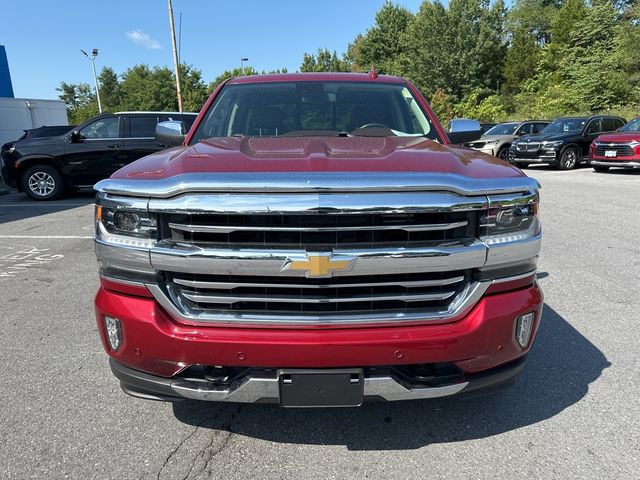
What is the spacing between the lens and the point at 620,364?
3.10 meters

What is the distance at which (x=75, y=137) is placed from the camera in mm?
10906

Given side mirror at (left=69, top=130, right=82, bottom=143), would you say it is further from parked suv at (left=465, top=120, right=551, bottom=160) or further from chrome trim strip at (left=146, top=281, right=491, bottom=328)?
parked suv at (left=465, top=120, right=551, bottom=160)

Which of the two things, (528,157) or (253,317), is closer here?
(253,317)

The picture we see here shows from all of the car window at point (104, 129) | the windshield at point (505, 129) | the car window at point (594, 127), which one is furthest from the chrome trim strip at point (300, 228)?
the windshield at point (505, 129)

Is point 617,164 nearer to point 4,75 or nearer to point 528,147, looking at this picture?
point 528,147

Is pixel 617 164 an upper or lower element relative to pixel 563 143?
lower

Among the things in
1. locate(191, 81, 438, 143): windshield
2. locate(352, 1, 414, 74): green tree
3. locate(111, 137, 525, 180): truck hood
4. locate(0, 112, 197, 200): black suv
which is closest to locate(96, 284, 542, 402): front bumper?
locate(111, 137, 525, 180): truck hood

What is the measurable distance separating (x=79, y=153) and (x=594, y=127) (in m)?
16.2

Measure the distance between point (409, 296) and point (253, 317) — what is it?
677mm

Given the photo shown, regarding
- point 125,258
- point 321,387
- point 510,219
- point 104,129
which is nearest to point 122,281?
point 125,258

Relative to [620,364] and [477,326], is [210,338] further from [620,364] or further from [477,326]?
[620,364]

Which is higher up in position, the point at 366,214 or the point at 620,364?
the point at 366,214

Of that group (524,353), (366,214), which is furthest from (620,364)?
(366,214)

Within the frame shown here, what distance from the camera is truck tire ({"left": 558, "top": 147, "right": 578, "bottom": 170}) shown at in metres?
15.7
